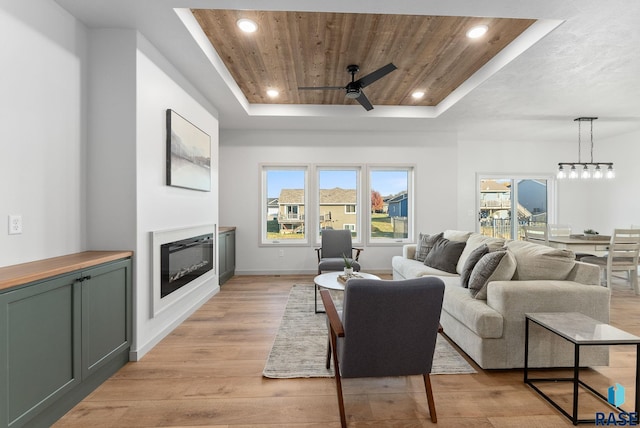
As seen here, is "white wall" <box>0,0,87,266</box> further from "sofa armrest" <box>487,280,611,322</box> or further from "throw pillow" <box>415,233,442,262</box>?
"throw pillow" <box>415,233,442,262</box>

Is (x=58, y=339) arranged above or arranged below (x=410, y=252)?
below

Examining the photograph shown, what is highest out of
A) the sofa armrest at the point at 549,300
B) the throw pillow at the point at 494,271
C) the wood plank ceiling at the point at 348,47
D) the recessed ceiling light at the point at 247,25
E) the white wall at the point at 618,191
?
the wood plank ceiling at the point at 348,47

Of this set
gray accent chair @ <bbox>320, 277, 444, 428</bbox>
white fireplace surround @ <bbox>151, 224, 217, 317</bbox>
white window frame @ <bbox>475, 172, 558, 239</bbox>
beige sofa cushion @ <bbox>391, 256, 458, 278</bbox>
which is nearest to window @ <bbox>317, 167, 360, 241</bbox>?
beige sofa cushion @ <bbox>391, 256, 458, 278</bbox>

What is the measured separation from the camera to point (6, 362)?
4.80ft

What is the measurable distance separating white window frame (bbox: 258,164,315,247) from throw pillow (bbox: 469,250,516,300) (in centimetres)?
351

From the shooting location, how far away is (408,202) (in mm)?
6016

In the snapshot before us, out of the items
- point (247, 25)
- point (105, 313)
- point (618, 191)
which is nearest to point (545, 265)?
point (247, 25)

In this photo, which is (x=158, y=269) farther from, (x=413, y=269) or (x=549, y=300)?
(x=549, y=300)

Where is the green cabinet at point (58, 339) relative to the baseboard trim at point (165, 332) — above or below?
above

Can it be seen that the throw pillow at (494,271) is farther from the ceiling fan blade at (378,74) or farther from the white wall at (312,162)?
the white wall at (312,162)

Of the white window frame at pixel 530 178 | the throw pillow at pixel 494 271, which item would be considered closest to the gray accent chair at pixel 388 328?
the throw pillow at pixel 494 271

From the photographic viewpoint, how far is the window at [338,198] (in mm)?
5875

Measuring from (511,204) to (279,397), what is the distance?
6411mm

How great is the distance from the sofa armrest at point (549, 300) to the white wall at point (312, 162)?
3.51 meters
